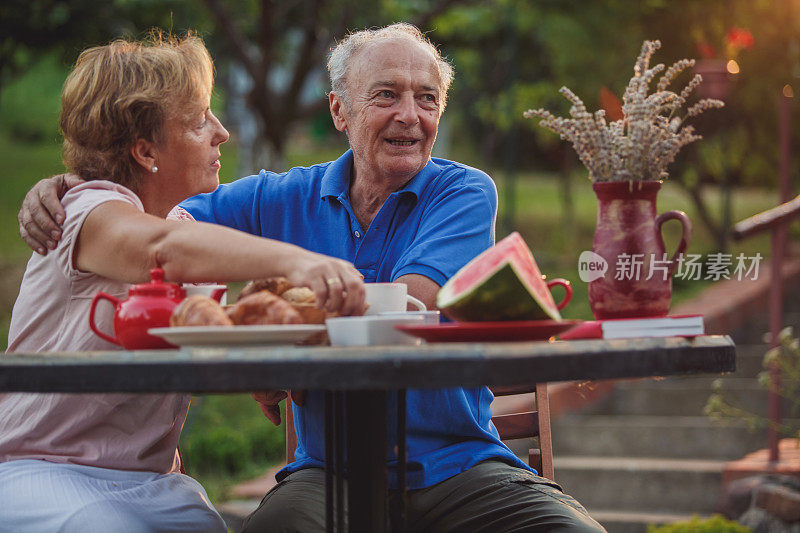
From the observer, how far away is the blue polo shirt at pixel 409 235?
8.86ft

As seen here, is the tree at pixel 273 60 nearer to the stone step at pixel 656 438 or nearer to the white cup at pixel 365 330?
the stone step at pixel 656 438

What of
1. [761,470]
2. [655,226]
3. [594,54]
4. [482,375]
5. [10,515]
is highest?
[594,54]

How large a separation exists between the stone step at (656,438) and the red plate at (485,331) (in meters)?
4.97

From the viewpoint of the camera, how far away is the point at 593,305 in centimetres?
240

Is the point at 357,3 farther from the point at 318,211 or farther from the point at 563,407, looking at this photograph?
the point at 318,211

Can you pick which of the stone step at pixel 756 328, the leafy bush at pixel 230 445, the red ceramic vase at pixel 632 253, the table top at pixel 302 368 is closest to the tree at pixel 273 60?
the leafy bush at pixel 230 445

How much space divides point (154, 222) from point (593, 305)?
1028 mm

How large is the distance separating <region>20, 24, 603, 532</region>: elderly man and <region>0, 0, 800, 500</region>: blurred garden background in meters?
0.84

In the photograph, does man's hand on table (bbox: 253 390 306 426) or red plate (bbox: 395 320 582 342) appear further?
man's hand on table (bbox: 253 390 306 426)

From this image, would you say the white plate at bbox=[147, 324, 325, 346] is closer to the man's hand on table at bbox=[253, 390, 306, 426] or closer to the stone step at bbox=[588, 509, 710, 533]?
the man's hand on table at bbox=[253, 390, 306, 426]

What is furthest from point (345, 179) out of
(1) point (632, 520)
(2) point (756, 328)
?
(2) point (756, 328)

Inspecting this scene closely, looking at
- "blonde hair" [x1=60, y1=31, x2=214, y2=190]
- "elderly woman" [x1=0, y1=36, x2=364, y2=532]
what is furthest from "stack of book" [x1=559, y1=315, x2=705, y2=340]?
"blonde hair" [x1=60, y1=31, x2=214, y2=190]

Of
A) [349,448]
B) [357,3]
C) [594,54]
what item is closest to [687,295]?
[594,54]

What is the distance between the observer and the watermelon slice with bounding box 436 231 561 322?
1.90 meters
